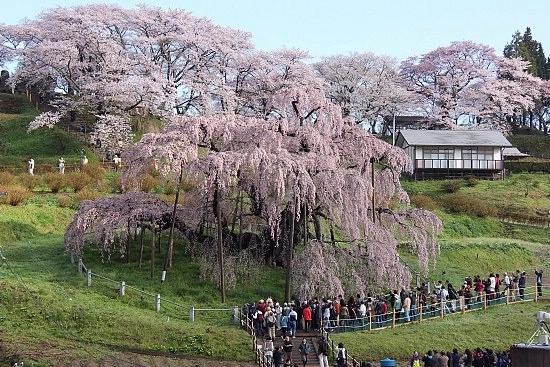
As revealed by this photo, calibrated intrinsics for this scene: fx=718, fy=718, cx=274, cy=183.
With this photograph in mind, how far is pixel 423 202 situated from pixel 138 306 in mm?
26382

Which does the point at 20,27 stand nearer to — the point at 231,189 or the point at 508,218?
the point at 231,189

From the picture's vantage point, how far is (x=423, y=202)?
49062 mm

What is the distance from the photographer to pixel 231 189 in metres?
32.4

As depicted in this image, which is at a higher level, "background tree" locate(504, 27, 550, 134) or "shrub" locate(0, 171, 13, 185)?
"background tree" locate(504, 27, 550, 134)

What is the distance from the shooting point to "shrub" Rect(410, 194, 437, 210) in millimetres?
48656

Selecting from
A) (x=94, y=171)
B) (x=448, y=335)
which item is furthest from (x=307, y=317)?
(x=94, y=171)

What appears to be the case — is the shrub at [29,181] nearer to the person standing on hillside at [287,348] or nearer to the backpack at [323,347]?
the person standing on hillside at [287,348]

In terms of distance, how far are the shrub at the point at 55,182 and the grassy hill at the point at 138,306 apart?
329 millimetres

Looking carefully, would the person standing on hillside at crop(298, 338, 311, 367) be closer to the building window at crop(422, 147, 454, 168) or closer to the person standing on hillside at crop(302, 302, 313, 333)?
the person standing on hillside at crop(302, 302, 313, 333)

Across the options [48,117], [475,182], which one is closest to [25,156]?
[48,117]

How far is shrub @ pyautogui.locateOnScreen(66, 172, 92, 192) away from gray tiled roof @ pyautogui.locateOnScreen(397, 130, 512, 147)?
2775cm

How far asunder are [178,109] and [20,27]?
14.0m

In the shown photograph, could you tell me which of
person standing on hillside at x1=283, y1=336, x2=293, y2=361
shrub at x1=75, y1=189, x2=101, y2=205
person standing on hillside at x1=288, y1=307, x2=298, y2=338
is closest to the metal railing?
person standing on hillside at x1=288, y1=307, x2=298, y2=338

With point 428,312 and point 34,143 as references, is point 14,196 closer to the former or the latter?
point 34,143
